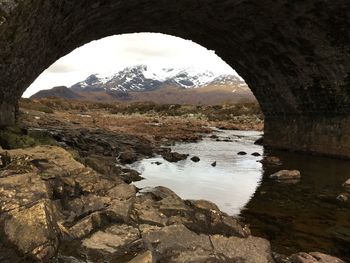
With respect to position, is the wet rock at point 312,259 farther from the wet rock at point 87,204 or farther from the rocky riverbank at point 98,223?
the wet rock at point 87,204

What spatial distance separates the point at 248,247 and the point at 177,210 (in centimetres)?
141

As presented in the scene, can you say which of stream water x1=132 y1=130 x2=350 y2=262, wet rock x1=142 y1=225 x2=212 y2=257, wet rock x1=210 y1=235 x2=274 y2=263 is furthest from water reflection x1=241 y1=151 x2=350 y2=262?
wet rock x1=142 y1=225 x2=212 y2=257

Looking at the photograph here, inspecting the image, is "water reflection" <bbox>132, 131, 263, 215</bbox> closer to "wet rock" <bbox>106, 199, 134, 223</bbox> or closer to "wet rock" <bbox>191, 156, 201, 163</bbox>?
"wet rock" <bbox>191, 156, 201, 163</bbox>

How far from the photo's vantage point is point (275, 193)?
11000 mm

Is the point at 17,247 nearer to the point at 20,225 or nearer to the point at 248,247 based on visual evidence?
the point at 20,225

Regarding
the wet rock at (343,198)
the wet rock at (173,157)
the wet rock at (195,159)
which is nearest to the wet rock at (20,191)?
the wet rock at (343,198)

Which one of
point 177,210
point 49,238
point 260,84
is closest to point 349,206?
point 177,210

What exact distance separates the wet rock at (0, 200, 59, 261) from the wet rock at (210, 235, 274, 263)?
241cm

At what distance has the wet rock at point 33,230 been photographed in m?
5.05

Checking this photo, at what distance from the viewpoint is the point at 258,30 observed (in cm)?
1717

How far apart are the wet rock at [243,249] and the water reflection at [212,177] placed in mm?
2422

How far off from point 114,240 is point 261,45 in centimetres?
1475

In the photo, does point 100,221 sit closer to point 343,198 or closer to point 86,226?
point 86,226

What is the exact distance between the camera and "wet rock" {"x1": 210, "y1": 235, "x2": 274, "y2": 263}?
5914 millimetres
